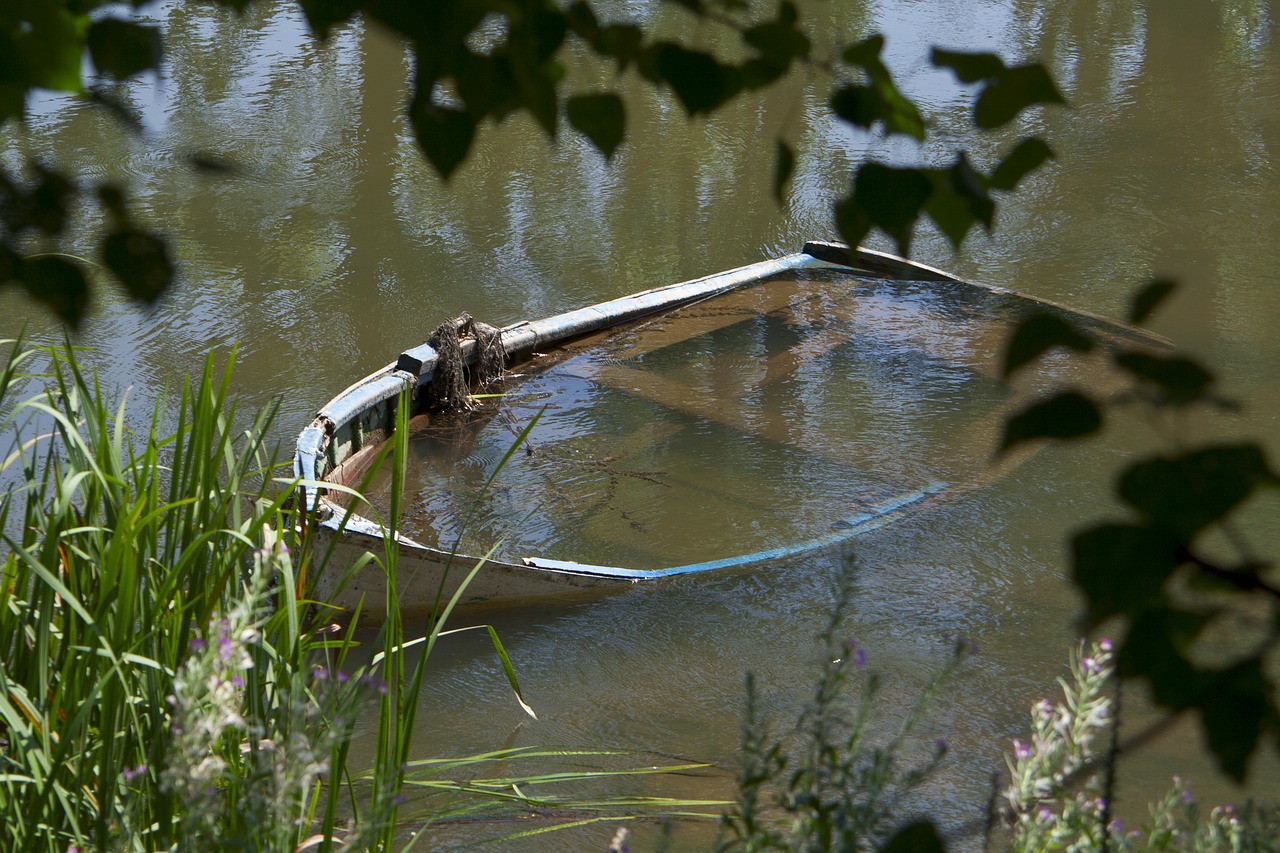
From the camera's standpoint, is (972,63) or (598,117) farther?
(598,117)

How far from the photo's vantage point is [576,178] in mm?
10328

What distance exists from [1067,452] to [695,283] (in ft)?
8.45

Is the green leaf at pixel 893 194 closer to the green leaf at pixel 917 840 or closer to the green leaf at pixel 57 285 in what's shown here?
the green leaf at pixel 917 840

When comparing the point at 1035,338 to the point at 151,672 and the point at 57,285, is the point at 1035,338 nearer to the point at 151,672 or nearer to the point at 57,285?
the point at 57,285

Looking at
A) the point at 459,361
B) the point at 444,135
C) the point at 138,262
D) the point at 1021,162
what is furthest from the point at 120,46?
the point at 459,361

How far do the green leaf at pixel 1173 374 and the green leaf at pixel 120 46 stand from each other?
3.19 ft

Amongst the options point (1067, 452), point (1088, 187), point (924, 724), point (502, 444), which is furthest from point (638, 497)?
point (1088, 187)

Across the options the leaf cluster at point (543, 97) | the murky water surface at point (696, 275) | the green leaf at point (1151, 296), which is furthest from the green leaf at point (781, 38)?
the murky water surface at point (696, 275)

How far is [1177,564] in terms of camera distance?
3.35ft

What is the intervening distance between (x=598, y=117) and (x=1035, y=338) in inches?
20.9

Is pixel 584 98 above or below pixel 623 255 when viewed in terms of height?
above

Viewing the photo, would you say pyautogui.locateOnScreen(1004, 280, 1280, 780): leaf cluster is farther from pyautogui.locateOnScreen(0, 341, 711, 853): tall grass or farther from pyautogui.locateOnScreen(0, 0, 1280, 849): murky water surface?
pyautogui.locateOnScreen(0, 0, 1280, 849): murky water surface

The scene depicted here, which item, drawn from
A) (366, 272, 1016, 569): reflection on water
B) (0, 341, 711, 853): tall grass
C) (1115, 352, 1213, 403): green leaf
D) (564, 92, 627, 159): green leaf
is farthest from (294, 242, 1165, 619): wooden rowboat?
(1115, 352, 1213, 403): green leaf

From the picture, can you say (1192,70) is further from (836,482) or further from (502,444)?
(502,444)
